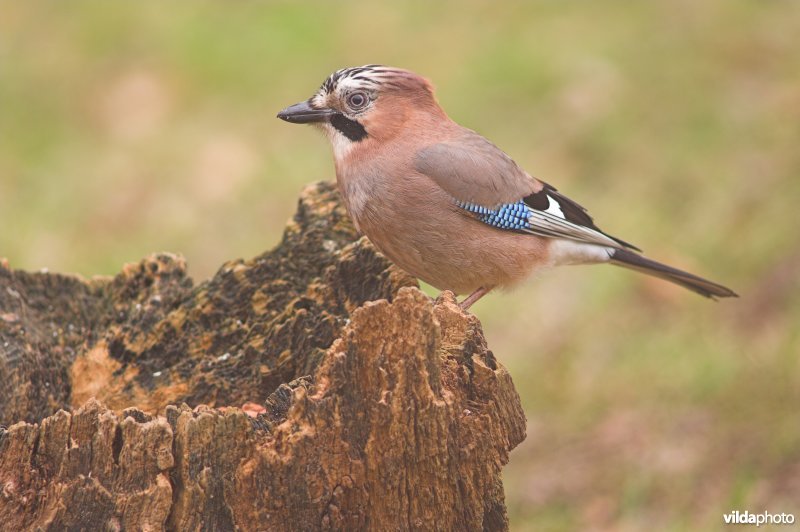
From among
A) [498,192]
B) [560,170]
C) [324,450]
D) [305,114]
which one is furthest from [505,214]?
[560,170]

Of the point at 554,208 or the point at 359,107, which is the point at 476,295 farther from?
the point at 359,107

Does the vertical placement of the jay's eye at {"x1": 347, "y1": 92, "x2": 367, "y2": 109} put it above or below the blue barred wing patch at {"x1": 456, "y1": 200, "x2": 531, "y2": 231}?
above

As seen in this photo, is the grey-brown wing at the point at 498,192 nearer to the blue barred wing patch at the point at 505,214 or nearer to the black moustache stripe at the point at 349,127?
the blue barred wing patch at the point at 505,214

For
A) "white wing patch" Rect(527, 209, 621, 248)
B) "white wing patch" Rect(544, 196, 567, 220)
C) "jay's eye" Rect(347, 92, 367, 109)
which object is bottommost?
"white wing patch" Rect(527, 209, 621, 248)

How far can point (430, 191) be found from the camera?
4.27 m

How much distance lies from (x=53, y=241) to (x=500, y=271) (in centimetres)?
409

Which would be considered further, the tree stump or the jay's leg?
the jay's leg

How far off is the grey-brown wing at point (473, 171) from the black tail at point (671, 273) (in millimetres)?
532

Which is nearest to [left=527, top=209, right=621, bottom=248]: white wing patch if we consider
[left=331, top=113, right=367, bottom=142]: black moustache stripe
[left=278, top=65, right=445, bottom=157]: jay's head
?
[left=278, top=65, right=445, bottom=157]: jay's head

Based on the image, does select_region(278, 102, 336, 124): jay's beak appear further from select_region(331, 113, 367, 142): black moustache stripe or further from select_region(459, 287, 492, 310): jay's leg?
select_region(459, 287, 492, 310): jay's leg

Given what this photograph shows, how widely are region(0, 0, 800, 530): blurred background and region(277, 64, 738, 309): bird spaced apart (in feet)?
2.55

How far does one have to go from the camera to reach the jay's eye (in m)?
4.40

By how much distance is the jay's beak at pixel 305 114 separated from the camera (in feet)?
14.3

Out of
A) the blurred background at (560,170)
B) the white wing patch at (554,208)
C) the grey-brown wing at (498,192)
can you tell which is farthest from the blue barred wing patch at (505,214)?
the blurred background at (560,170)
